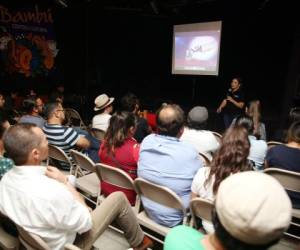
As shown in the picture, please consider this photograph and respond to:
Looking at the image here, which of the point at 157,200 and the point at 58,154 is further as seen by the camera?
the point at 58,154

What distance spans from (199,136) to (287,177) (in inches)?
38.4

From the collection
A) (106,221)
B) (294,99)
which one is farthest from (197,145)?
(294,99)

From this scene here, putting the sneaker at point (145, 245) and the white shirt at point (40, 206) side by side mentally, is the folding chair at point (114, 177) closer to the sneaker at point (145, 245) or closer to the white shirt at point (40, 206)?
the sneaker at point (145, 245)

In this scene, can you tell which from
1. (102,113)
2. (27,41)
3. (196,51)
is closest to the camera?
(102,113)

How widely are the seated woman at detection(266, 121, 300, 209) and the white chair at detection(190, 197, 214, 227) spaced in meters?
0.87

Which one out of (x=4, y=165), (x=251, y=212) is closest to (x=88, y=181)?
(x=4, y=165)

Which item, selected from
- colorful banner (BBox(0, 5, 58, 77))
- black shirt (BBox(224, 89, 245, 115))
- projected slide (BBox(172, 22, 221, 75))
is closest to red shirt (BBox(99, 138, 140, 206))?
black shirt (BBox(224, 89, 245, 115))

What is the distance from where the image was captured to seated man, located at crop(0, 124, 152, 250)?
141 cm

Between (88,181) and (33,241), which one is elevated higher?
(33,241)

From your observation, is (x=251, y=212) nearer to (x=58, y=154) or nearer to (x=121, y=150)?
(x=121, y=150)

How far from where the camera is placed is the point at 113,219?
1883 mm

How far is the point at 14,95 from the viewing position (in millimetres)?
6340

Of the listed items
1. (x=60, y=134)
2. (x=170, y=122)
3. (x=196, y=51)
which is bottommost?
(x=60, y=134)

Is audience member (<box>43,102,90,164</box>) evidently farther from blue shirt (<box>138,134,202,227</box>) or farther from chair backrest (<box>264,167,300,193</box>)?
chair backrest (<box>264,167,300,193</box>)
